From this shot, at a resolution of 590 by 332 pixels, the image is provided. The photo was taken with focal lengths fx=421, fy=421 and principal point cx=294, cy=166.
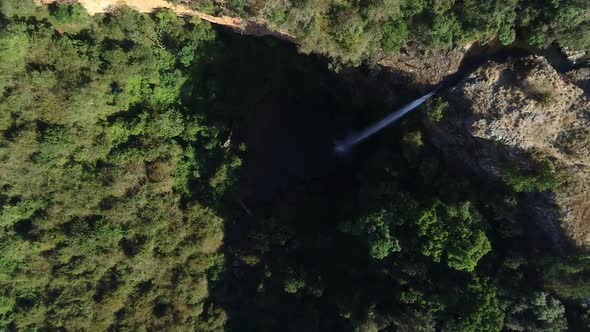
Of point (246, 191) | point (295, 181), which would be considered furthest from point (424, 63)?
point (246, 191)

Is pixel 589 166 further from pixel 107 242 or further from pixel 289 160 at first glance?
pixel 107 242

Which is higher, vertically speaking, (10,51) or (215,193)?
(10,51)

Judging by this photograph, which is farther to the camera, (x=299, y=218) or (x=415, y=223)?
(x=299, y=218)

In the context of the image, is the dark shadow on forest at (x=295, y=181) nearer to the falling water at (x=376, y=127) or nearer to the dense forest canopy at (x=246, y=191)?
the dense forest canopy at (x=246, y=191)

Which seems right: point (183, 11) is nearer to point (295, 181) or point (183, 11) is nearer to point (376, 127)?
point (295, 181)

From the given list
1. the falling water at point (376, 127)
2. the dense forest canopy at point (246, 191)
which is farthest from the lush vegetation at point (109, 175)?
the falling water at point (376, 127)

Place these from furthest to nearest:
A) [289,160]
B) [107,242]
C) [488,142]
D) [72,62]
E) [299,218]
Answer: [289,160] → [299,218] → [107,242] → [72,62] → [488,142]

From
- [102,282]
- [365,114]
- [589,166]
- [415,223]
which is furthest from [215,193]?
[589,166]
